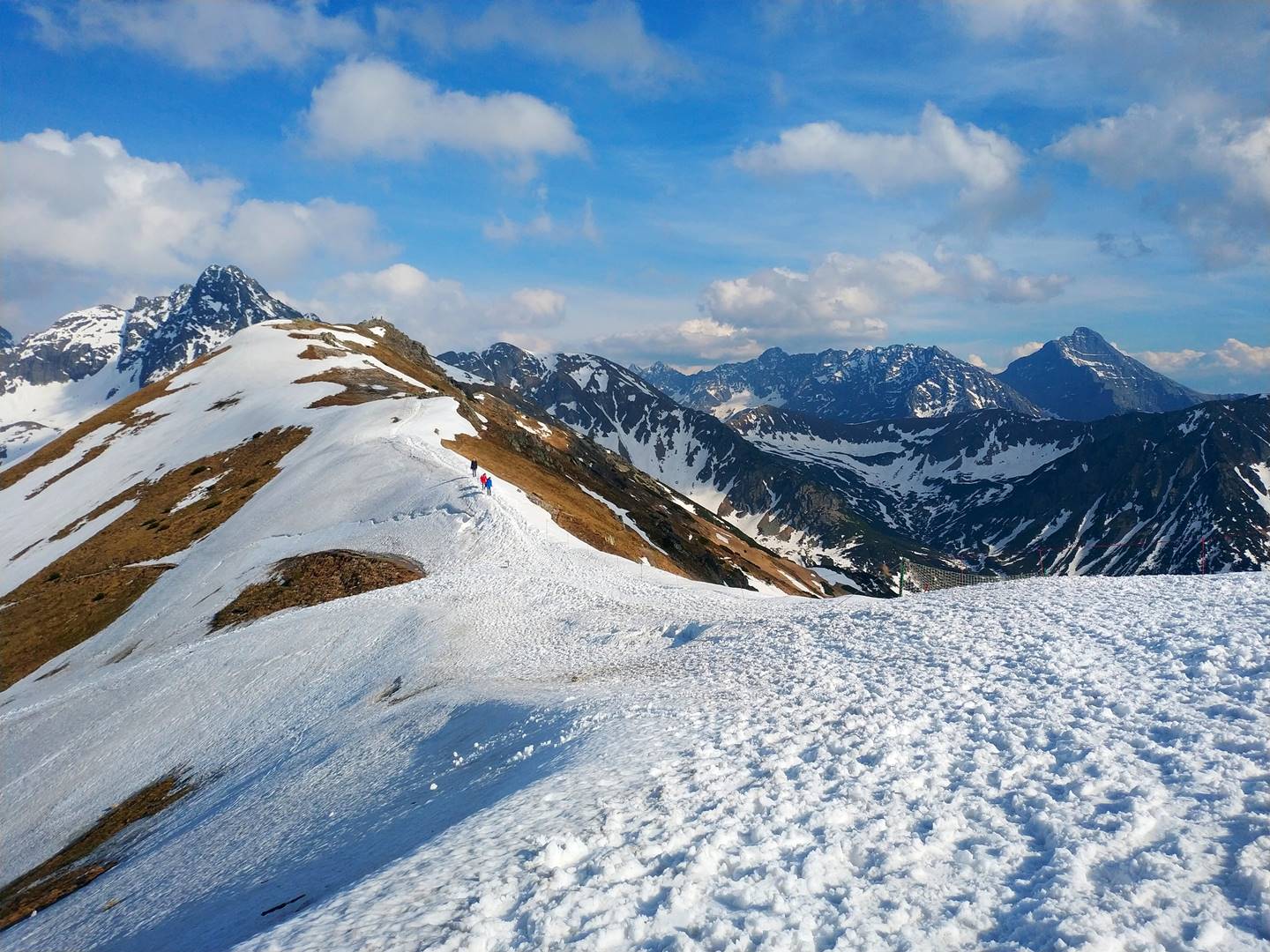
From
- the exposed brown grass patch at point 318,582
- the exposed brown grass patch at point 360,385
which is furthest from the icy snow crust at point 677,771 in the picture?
the exposed brown grass patch at point 360,385

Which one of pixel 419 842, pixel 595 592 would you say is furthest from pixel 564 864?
pixel 595 592

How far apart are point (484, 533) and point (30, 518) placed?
58593mm

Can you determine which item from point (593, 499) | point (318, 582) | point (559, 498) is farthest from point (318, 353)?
point (318, 582)

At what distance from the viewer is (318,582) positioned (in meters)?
37.3

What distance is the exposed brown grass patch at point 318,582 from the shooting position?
35969 millimetres

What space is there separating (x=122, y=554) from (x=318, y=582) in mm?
25688

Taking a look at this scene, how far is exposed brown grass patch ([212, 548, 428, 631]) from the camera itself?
3597 cm

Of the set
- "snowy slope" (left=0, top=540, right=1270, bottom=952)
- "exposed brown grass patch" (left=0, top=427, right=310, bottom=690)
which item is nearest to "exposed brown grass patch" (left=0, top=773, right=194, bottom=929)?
"snowy slope" (left=0, top=540, right=1270, bottom=952)

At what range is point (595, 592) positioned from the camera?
1286 inches

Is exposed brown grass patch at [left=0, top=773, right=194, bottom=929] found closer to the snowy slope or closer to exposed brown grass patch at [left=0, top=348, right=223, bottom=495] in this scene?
the snowy slope

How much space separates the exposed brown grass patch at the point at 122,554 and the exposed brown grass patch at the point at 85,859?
2571 centimetres

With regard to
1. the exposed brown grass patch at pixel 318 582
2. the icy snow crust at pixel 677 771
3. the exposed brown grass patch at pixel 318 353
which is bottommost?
the icy snow crust at pixel 677 771

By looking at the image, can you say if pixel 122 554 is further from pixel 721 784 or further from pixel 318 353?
pixel 318 353

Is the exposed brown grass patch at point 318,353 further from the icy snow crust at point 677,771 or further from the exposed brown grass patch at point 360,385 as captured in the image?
the icy snow crust at point 677,771
